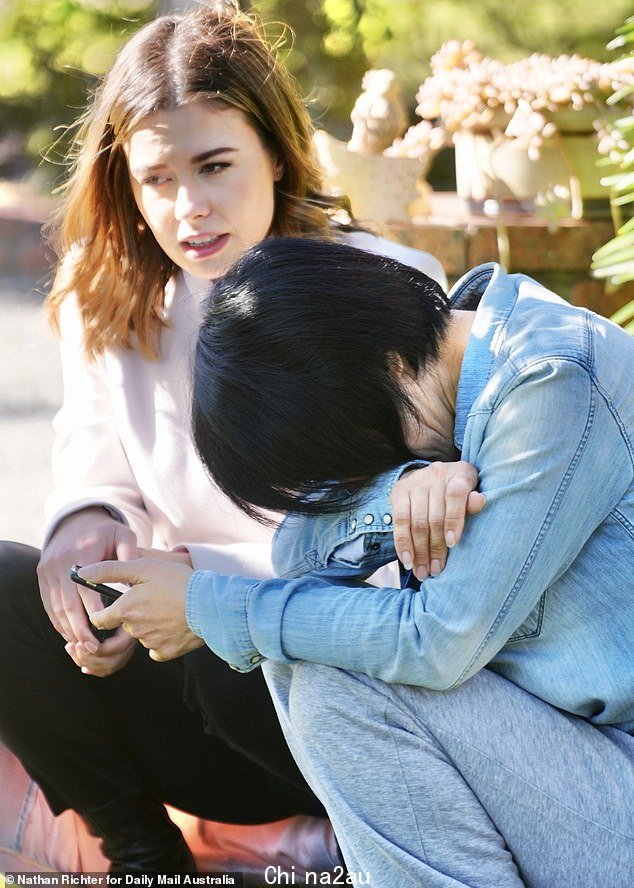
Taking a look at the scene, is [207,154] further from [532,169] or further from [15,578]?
[532,169]

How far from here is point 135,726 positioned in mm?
2172

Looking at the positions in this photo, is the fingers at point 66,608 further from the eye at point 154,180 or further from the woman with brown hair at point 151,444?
the eye at point 154,180

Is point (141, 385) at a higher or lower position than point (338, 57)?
lower

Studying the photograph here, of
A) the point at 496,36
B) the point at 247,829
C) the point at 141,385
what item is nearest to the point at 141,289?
the point at 141,385

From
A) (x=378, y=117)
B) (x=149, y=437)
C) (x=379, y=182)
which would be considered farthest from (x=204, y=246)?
(x=378, y=117)

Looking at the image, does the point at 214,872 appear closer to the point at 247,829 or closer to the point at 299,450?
the point at 247,829

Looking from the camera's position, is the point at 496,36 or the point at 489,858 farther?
the point at 496,36

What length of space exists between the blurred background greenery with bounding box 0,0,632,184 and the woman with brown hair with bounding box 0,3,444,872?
5.13 m

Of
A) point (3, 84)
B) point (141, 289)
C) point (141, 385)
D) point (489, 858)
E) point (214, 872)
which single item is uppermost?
point (3, 84)

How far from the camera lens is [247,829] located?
221cm

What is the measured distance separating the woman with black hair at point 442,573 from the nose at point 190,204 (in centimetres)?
51

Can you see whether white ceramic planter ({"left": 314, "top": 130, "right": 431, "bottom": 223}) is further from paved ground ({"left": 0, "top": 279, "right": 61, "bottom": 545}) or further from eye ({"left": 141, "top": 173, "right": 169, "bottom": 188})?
eye ({"left": 141, "top": 173, "right": 169, "bottom": 188})

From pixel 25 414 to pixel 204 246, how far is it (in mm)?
3570

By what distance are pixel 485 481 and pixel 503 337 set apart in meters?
0.19
